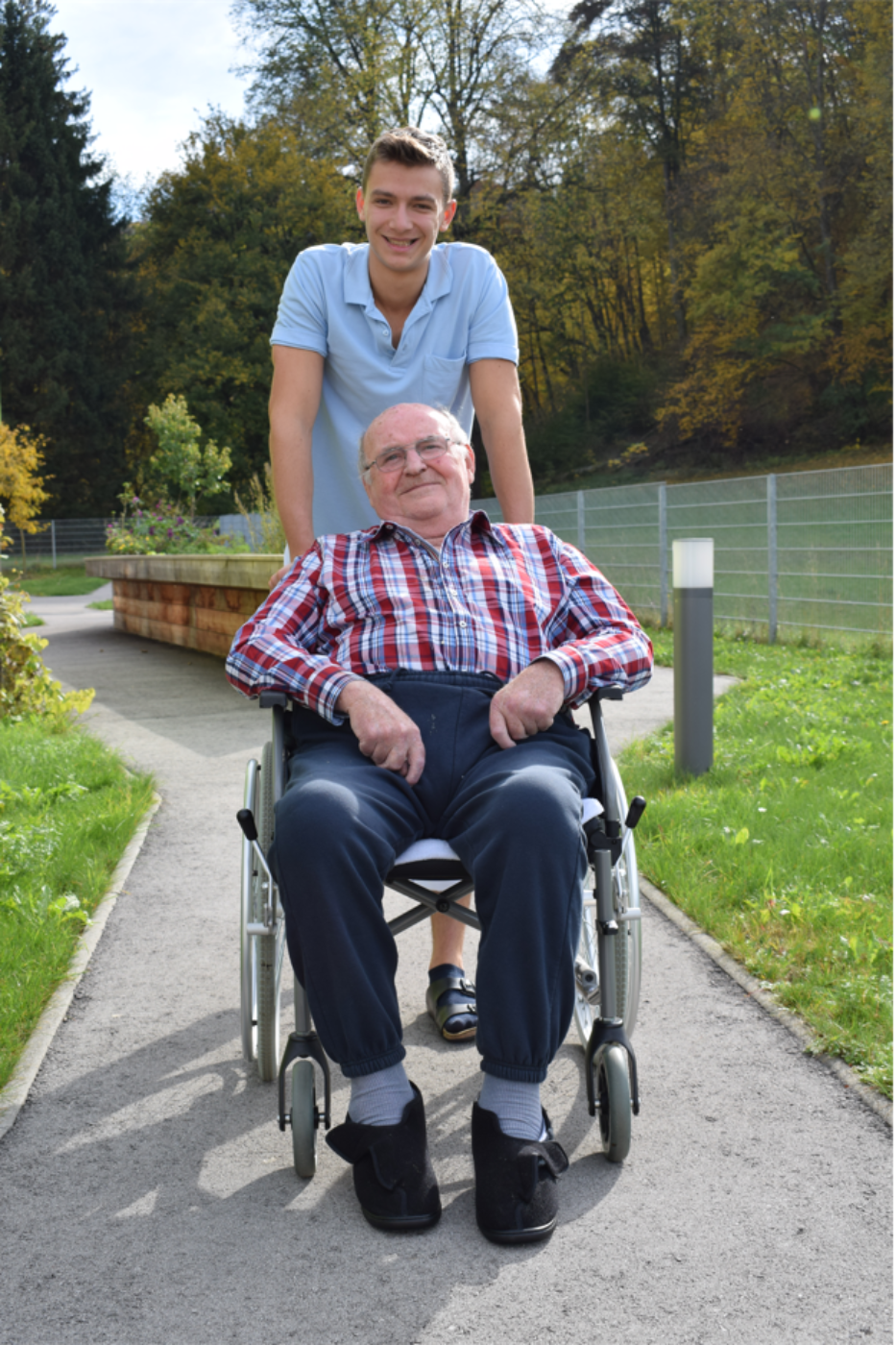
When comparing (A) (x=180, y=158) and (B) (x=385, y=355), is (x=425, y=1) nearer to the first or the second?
(A) (x=180, y=158)

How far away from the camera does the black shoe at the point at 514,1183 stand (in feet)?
6.60

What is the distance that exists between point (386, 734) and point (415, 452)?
0.70m

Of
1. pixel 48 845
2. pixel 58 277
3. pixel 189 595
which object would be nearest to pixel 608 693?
pixel 48 845

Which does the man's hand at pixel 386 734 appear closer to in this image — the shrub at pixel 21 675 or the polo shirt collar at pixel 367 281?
the polo shirt collar at pixel 367 281

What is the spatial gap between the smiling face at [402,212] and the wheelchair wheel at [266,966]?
1.20 metres

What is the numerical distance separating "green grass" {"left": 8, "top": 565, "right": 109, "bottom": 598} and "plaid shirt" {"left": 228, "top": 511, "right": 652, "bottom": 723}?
18.6 m

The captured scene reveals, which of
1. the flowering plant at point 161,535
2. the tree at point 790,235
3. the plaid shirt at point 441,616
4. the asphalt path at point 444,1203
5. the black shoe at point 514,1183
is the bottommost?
the asphalt path at point 444,1203

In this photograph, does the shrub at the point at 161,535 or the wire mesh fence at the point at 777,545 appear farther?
the shrub at the point at 161,535

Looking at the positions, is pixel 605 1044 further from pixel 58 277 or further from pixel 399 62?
pixel 58 277

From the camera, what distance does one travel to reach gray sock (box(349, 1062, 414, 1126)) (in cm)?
211

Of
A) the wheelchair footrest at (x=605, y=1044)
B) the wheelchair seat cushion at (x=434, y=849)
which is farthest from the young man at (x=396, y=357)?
the wheelchair seat cushion at (x=434, y=849)

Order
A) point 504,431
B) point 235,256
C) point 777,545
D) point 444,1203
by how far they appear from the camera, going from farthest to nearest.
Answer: point 235,256, point 777,545, point 504,431, point 444,1203

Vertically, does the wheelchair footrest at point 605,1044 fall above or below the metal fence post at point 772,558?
below

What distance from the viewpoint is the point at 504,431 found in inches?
121
